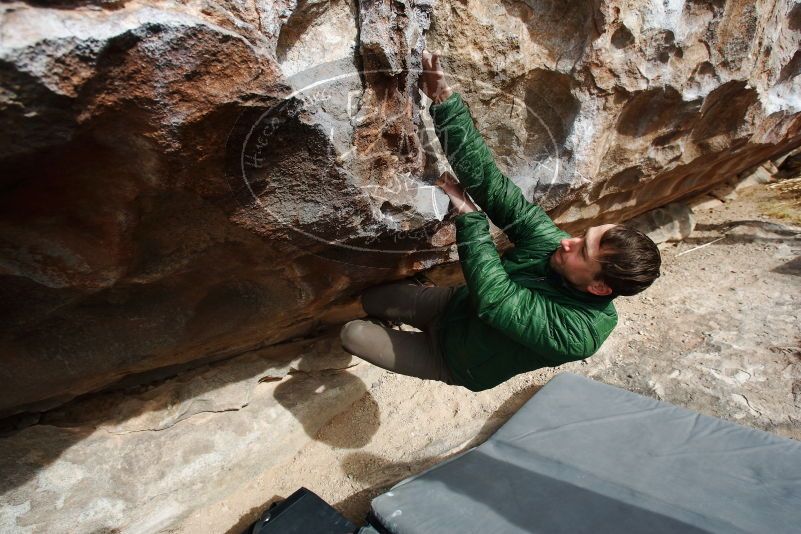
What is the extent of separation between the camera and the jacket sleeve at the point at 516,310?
4.95ft

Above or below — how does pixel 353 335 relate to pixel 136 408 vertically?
above

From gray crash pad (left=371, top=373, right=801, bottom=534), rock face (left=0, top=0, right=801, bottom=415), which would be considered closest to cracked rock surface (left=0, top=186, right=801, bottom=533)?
rock face (left=0, top=0, right=801, bottom=415)

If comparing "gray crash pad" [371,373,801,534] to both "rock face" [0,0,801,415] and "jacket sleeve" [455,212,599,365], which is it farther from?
"rock face" [0,0,801,415]

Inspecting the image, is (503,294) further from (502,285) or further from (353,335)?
(353,335)

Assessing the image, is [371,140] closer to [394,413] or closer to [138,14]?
[138,14]

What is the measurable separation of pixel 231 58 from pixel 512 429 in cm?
208

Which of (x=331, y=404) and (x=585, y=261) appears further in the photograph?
(x=331, y=404)

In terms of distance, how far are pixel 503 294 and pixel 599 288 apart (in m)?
0.31

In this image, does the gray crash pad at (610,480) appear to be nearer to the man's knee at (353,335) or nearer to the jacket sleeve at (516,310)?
the man's knee at (353,335)

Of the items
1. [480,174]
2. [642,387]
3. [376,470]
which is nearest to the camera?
[480,174]

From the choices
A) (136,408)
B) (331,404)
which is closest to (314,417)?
(331,404)

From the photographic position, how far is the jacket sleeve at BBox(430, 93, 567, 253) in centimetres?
157

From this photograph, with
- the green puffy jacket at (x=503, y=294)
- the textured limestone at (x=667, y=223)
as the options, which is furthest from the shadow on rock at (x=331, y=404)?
the textured limestone at (x=667, y=223)

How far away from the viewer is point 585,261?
4.90 ft
